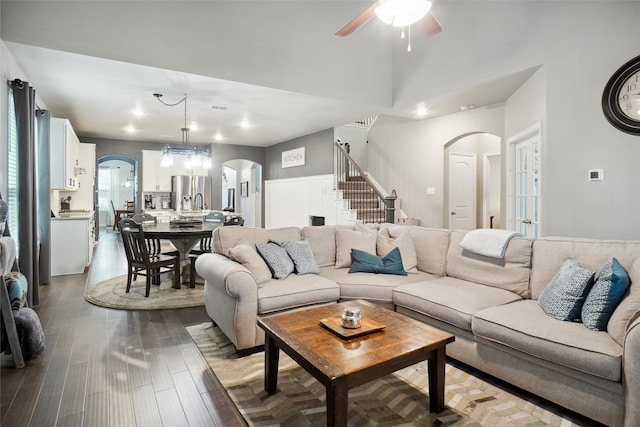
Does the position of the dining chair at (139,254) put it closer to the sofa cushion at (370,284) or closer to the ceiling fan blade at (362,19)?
the sofa cushion at (370,284)

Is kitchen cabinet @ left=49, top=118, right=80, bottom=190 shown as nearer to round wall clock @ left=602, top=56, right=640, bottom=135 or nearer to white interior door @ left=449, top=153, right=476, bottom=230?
white interior door @ left=449, top=153, right=476, bottom=230

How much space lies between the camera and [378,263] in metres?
3.47

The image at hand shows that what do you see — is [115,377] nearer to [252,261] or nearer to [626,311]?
[252,261]

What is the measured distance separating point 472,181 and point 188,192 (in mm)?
6923

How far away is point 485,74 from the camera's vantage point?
4.56m

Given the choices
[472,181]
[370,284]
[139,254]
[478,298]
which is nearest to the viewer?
[478,298]

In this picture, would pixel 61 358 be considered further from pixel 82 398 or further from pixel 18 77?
pixel 18 77

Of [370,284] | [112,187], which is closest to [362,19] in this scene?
[370,284]

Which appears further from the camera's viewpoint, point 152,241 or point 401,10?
point 152,241

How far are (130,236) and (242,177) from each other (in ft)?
Answer: 26.8

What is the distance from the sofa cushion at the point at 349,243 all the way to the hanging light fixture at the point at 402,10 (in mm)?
2057

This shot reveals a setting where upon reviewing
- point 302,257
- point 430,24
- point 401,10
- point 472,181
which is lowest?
point 302,257

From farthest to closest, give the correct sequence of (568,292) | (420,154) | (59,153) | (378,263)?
(420,154), (59,153), (378,263), (568,292)

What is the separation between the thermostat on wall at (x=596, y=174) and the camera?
11.5 feet
